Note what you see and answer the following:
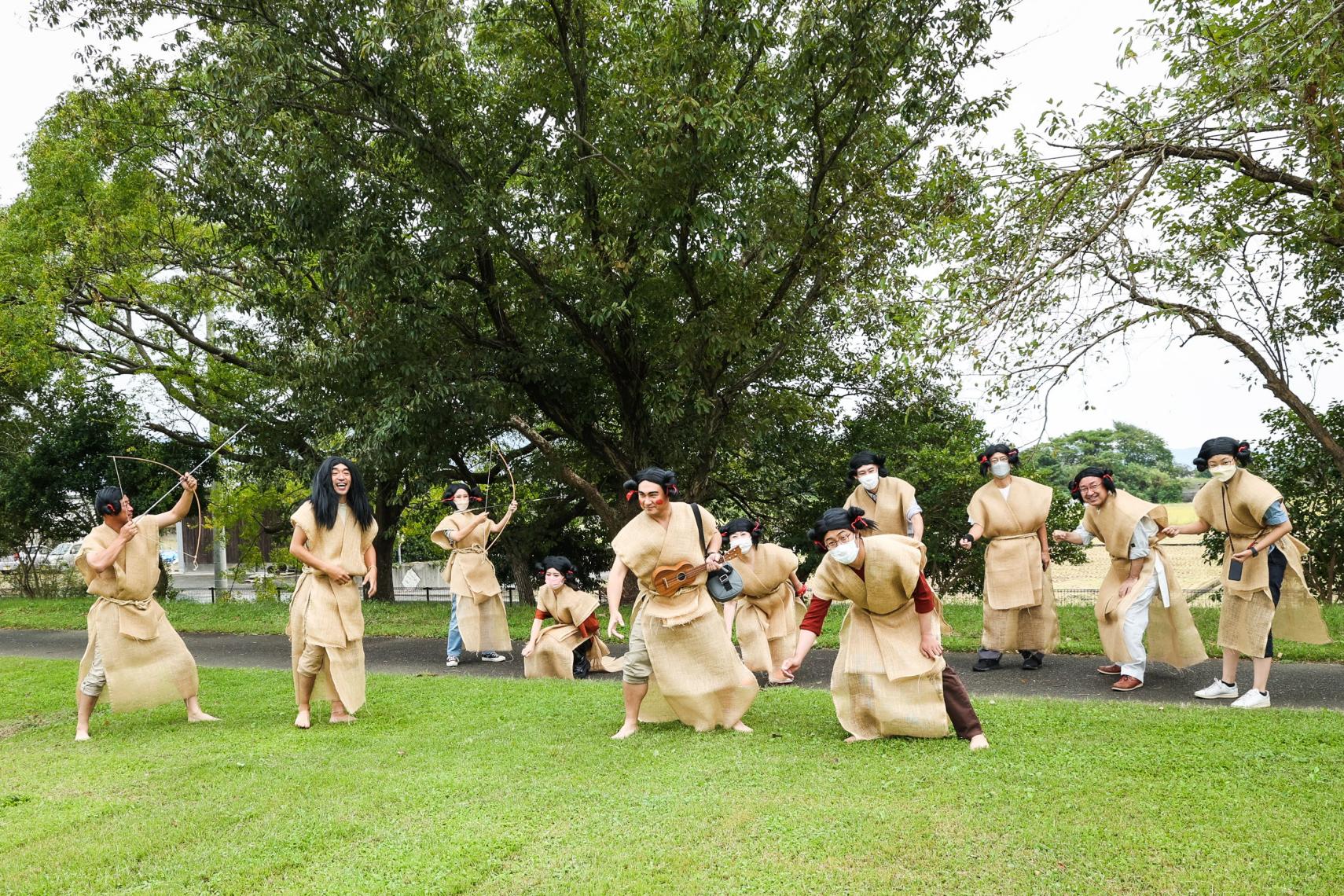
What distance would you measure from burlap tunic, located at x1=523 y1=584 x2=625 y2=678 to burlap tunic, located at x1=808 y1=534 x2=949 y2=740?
396 centimetres

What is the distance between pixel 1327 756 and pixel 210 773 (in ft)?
20.7

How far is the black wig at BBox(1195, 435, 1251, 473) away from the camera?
7.42m

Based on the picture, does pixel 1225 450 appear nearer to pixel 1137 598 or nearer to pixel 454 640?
pixel 1137 598

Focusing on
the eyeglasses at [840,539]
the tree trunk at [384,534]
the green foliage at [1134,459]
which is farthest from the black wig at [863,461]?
the green foliage at [1134,459]

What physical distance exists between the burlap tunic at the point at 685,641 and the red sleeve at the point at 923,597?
4.12 feet

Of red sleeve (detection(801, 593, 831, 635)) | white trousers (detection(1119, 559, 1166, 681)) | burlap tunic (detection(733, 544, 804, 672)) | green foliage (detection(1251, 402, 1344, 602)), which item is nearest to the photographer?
red sleeve (detection(801, 593, 831, 635))

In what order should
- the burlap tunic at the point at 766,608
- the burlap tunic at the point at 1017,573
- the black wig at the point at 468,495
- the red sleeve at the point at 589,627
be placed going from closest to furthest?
the burlap tunic at the point at 766,608
the burlap tunic at the point at 1017,573
the red sleeve at the point at 589,627
the black wig at the point at 468,495

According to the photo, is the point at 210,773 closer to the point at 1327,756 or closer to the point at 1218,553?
the point at 1327,756

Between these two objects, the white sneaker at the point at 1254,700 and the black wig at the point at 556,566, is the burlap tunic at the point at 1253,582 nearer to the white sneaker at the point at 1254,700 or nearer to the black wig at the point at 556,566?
the white sneaker at the point at 1254,700

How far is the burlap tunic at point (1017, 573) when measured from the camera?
898 cm

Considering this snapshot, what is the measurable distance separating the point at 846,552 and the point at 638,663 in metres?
1.75

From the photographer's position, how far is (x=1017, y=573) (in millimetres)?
8977

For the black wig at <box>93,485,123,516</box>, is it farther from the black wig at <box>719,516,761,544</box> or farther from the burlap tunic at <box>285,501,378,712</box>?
the black wig at <box>719,516,761,544</box>

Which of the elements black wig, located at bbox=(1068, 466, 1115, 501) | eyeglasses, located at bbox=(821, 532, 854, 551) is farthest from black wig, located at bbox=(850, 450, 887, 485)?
eyeglasses, located at bbox=(821, 532, 854, 551)
